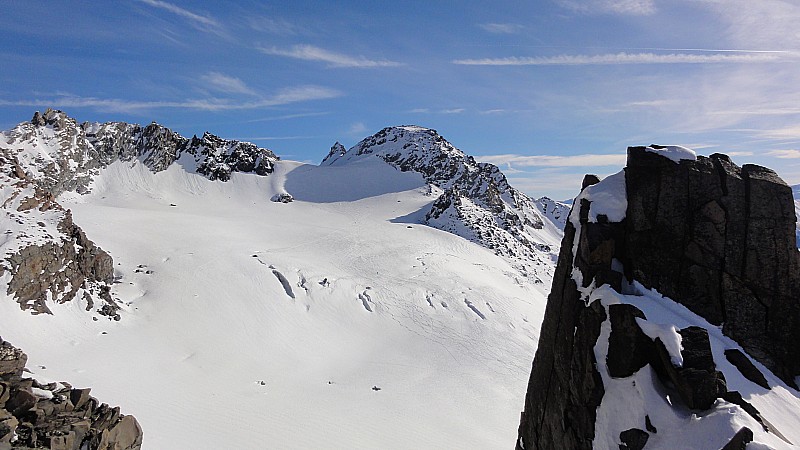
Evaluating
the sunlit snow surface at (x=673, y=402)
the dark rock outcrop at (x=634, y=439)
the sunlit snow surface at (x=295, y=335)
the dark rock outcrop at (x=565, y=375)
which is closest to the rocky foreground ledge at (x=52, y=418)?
the sunlit snow surface at (x=295, y=335)

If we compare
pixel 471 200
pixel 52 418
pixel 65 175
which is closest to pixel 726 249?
pixel 52 418

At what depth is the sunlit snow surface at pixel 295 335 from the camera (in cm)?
1891

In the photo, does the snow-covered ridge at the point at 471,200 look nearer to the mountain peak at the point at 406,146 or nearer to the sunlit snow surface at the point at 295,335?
the mountain peak at the point at 406,146

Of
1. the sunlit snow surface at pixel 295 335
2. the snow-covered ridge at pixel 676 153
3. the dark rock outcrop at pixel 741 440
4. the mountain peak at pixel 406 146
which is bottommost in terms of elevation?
the sunlit snow surface at pixel 295 335

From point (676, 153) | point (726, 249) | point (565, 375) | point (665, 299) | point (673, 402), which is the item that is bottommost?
point (565, 375)

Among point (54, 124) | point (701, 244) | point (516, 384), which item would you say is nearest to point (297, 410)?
point (516, 384)

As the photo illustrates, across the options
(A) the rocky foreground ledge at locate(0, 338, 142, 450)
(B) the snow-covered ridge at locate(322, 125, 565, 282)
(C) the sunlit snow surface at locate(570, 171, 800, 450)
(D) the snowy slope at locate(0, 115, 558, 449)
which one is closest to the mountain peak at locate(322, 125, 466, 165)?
(B) the snow-covered ridge at locate(322, 125, 565, 282)

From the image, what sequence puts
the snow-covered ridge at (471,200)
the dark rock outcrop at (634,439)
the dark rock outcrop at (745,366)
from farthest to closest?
1. the snow-covered ridge at (471,200)
2. the dark rock outcrop at (745,366)
3. the dark rock outcrop at (634,439)

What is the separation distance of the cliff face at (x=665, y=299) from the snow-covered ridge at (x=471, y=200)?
4664 cm

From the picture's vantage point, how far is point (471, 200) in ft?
281

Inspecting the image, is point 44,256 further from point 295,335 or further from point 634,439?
point 634,439

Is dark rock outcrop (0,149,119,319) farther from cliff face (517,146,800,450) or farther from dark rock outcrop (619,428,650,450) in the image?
dark rock outcrop (619,428,650,450)

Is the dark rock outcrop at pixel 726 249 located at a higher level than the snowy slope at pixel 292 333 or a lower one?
higher

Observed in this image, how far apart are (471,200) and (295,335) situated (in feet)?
201
